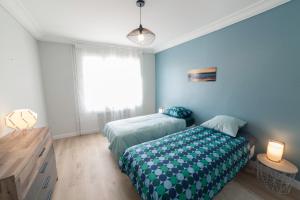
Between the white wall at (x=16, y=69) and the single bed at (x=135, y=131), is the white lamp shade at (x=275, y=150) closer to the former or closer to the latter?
the single bed at (x=135, y=131)

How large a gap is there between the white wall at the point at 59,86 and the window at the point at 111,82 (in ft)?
1.13

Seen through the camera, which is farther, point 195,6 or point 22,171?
point 195,6

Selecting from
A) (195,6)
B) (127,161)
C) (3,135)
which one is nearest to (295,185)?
(127,161)

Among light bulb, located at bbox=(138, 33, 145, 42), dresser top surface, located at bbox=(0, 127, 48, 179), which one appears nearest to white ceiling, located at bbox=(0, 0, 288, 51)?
light bulb, located at bbox=(138, 33, 145, 42)

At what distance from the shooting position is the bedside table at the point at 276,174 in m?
1.63

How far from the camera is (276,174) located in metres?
1.94

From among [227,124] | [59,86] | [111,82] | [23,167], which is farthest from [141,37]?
[59,86]

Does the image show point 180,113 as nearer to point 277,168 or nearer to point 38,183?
point 277,168

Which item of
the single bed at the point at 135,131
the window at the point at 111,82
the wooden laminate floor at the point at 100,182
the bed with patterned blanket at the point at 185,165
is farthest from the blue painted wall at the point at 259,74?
the window at the point at 111,82

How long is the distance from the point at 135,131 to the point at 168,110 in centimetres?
131

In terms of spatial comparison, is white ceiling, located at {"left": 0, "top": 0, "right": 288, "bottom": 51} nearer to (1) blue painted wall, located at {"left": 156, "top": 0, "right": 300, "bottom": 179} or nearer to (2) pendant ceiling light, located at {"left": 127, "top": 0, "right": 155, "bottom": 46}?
(2) pendant ceiling light, located at {"left": 127, "top": 0, "right": 155, "bottom": 46}

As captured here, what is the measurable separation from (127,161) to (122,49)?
121 inches

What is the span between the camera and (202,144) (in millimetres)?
1833

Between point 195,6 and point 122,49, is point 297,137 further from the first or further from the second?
point 122,49
